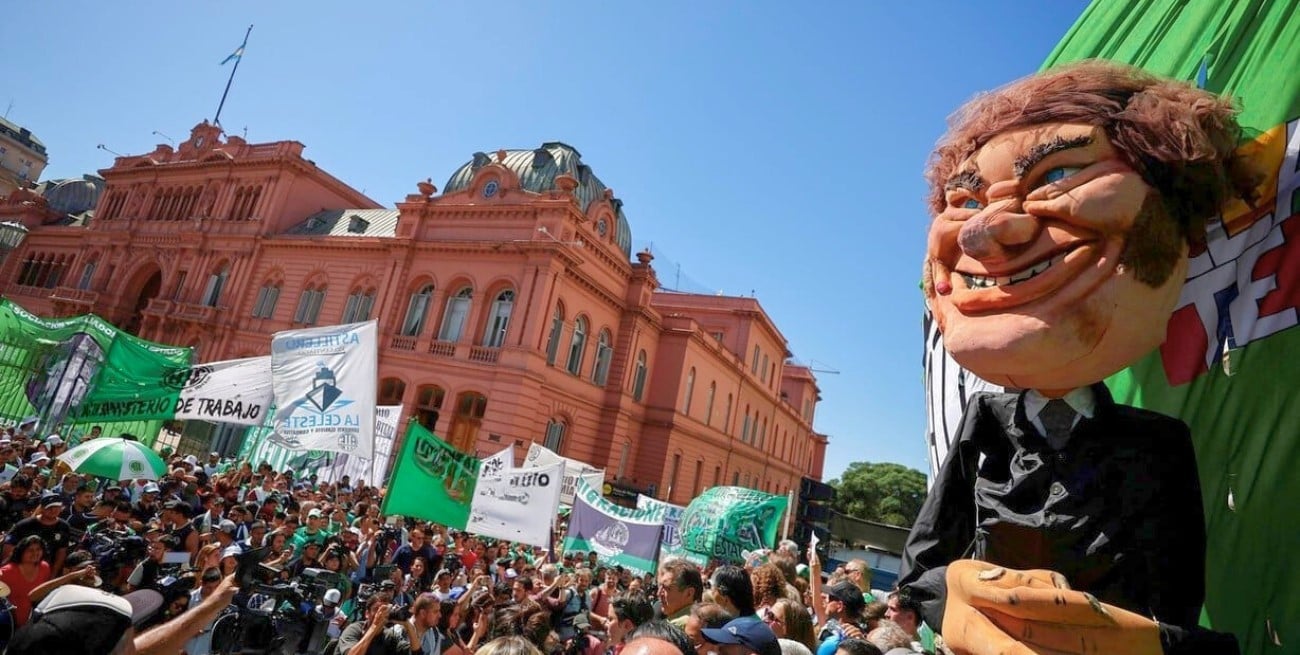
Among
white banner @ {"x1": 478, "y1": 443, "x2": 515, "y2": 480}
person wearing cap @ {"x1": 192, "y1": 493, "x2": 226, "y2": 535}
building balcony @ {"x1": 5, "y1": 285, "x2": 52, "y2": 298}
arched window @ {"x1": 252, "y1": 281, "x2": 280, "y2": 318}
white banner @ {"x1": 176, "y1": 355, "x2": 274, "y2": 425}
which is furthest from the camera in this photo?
building balcony @ {"x1": 5, "y1": 285, "x2": 52, "y2": 298}

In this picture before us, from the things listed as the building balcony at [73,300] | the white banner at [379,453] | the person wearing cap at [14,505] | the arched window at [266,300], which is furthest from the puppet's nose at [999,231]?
the building balcony at [73,300]

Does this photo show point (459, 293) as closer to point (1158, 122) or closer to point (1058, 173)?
point (1058, 173)

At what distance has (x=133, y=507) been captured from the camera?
7645 millimetres

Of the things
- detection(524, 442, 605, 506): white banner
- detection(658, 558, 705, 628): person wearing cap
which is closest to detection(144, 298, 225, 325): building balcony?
detection(524, 442, 605, 506): white banner

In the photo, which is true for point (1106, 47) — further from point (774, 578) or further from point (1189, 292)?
point (774, 578)

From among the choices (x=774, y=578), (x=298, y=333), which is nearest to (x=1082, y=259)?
(x=774, y=578)

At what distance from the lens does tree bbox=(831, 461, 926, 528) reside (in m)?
53.4

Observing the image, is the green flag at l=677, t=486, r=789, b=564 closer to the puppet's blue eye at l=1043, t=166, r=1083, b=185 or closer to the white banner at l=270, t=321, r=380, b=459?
the white banner at l=270, t=321, r=380, b=459

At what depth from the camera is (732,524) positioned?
10.8m

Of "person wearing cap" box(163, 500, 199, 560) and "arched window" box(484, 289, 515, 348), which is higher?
"arched window" box(484, 289, 515, 348)

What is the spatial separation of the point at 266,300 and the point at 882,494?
4759 cm

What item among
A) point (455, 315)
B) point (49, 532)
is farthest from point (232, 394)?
point (455, 315)

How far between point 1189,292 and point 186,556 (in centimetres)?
795

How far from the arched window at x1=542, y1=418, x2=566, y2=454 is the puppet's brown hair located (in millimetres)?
20861
